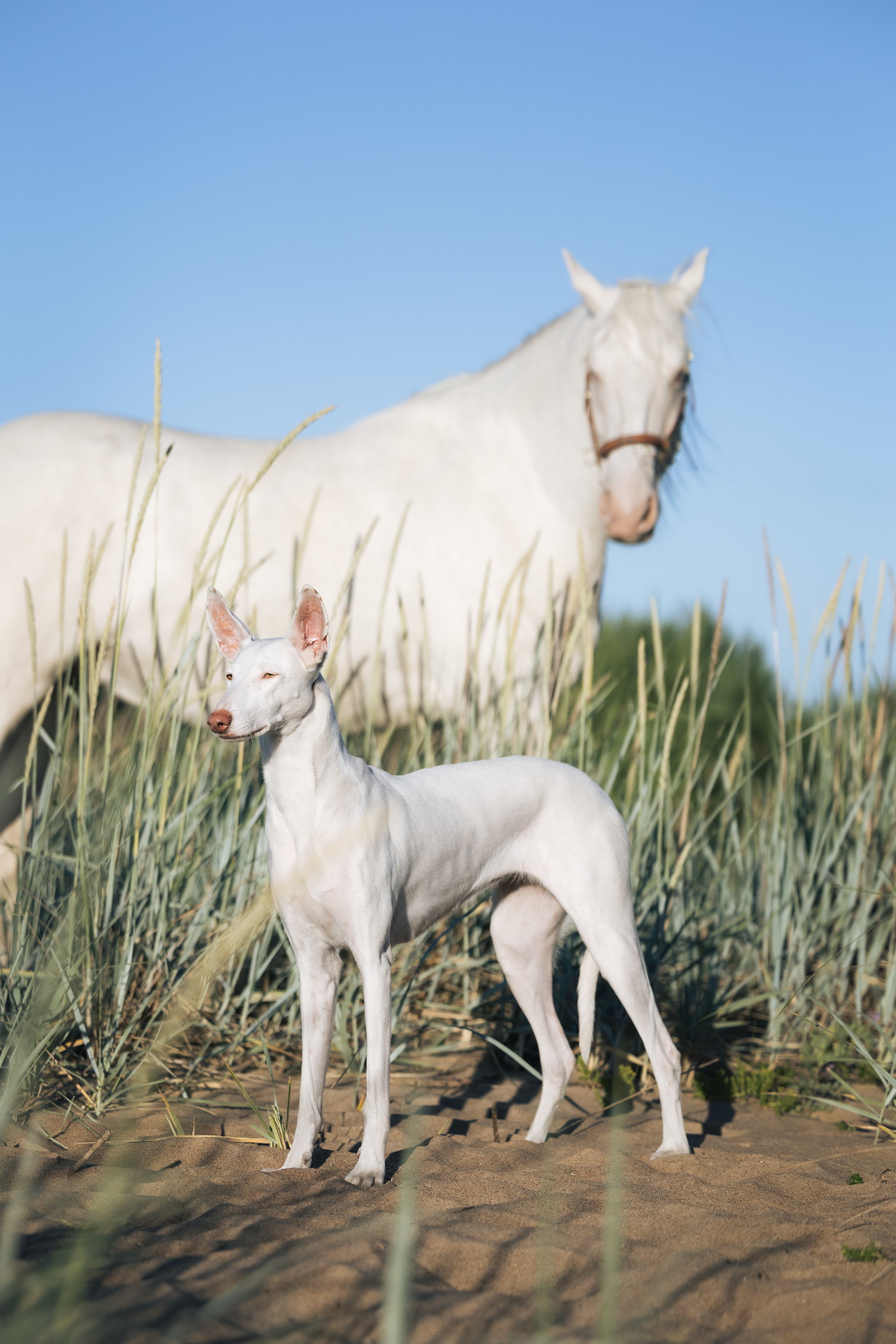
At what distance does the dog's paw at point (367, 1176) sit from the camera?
2.52 metres

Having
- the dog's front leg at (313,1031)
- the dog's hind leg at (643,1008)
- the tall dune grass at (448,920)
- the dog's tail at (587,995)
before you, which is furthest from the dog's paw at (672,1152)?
the dog's front leg at (313,1031)

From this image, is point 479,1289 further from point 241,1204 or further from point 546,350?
point 546,350

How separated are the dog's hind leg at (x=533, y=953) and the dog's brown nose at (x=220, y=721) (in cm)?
134

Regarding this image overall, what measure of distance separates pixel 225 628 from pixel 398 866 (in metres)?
0.76

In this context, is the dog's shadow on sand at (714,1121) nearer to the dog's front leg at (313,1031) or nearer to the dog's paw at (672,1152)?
the dog's paw at (672,1152)

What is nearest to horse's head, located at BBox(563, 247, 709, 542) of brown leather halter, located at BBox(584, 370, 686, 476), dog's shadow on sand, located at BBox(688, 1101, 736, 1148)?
brown leather halter, located at BBox(584, 370, 686, 476)

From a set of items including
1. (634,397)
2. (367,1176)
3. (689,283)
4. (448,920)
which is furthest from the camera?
(689,283)

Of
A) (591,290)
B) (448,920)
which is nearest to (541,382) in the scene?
(591,290)

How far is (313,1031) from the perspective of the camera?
2.80 metres

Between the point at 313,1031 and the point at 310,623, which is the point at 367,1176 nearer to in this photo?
the point at 313,1031

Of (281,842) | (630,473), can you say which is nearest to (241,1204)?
(281,842)

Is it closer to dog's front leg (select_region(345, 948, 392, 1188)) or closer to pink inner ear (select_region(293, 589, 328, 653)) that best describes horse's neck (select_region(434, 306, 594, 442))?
pink inner ear (select_region(293, 589, 328, 653))

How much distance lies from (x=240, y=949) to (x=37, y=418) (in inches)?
106

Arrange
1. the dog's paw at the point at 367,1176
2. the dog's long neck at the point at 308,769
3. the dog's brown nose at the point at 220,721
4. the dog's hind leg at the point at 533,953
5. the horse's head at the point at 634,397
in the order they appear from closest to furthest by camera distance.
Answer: the dog's brown nose at the point at 220,721 < the dog's paw at the point at 367,1176 < the dog's long neck at the point at 308,769 < the dog's hind leg at the point at 533,953 < the horse's head at the point at 634,397
